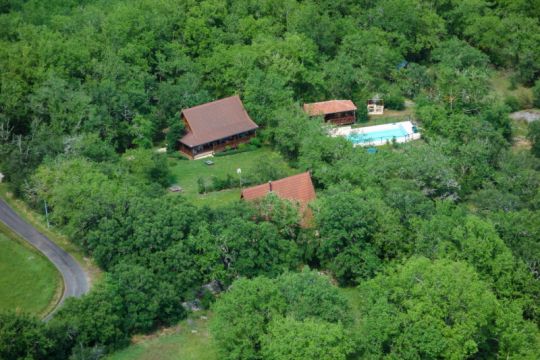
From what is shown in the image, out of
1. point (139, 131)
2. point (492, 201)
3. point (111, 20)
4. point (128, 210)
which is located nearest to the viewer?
point (128, 210)

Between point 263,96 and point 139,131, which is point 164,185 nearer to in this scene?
point 139,131

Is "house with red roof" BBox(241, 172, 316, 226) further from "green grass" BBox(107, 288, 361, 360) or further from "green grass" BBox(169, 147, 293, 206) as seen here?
"green grass" BBox(107, 288, 361, 360)

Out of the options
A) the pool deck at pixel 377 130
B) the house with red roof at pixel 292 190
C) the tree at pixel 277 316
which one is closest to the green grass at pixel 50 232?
the house with red roof at pixel 292 190

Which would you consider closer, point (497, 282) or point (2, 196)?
point (497, 282)

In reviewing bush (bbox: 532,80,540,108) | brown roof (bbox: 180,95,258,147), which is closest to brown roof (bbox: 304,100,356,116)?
brown roof (bbox: 180,95,258,147)

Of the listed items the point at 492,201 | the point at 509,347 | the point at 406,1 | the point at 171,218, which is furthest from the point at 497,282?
the point at 406,1

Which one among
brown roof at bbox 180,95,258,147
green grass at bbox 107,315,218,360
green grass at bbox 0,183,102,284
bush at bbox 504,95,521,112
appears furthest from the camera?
bush at bbox 504,95,521,112

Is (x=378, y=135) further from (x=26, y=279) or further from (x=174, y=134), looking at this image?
(x=26, y=279)

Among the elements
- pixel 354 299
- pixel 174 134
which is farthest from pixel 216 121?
pixel 354 299
